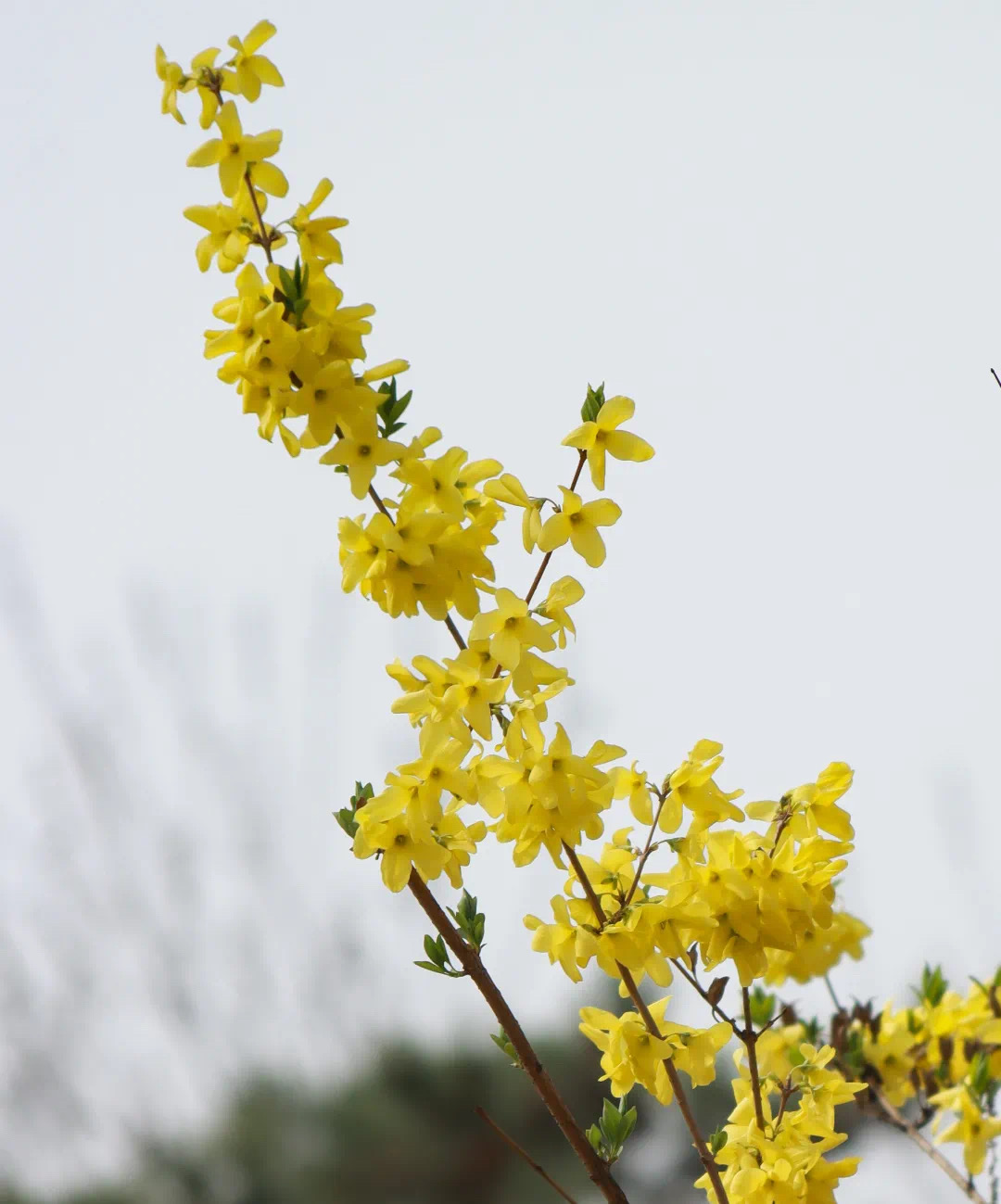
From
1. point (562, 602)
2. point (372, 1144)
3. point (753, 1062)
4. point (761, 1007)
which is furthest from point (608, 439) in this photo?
point (372, 1144)

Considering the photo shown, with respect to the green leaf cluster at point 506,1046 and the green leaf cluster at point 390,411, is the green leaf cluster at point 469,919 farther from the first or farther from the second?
the green leaf cluster at point 390,411

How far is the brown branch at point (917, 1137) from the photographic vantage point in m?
1.35

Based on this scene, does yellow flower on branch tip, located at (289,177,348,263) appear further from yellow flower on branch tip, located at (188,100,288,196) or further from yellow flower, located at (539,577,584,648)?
yellow flower, located at (539,577,584,648)

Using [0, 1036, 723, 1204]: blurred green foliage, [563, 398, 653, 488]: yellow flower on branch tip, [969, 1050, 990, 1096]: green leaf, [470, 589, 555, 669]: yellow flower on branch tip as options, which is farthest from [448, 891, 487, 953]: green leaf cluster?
[0, 1036, 723, 1204]: blurred green foliage

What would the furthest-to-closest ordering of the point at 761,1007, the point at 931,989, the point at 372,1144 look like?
the point at 372,1144, the point at 931,989, the point at 761,1007

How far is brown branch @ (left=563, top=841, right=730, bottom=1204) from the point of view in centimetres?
84

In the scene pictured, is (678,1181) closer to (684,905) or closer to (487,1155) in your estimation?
(487,1155)

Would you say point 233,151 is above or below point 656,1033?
above

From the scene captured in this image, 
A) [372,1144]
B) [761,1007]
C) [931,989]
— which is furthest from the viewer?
[372,1144]

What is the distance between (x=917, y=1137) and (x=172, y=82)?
1.50 m

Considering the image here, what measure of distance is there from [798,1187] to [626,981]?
0.22 m

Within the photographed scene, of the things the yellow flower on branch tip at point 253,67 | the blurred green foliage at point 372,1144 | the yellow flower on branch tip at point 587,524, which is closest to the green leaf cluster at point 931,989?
the yellow flower on branch tip at point 587,524

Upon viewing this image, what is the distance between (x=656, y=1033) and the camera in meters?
0.89

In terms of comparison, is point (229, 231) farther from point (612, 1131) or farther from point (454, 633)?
point (612, 1131)
